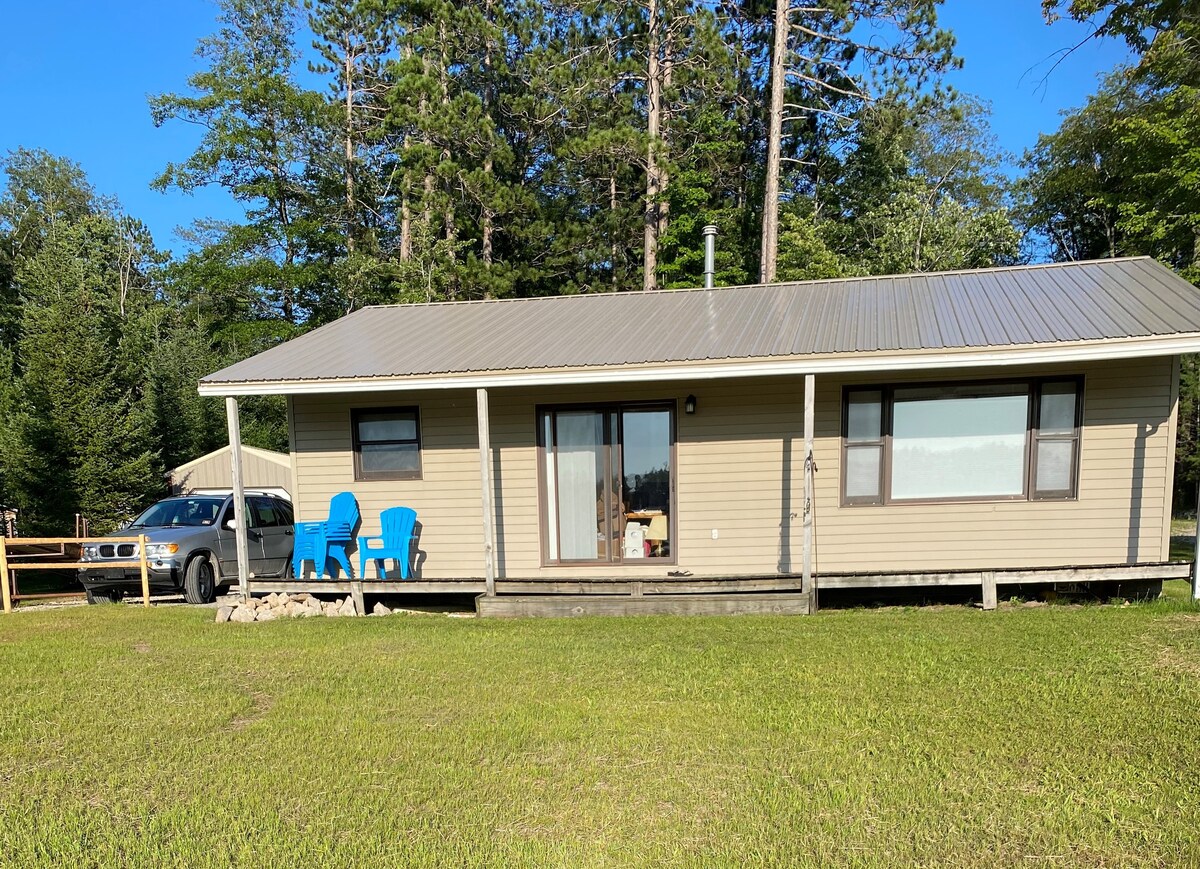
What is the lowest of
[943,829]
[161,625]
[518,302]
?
[161,625]

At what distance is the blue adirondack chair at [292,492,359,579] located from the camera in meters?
8.05

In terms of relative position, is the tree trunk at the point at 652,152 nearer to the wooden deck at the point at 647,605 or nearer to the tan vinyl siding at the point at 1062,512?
the tan vinyl siding at the point at 1062,512

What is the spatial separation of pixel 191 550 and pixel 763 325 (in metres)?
7.91

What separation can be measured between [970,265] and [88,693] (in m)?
20.4

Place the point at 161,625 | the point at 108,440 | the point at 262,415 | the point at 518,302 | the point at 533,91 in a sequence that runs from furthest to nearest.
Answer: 1. the point at 262,415
2. the point at 533,91
3. the point at 108,440
4. the point at 518,302
5. the point at 161,625

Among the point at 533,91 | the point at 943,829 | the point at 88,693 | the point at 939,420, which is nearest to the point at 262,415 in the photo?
the point at 533,91

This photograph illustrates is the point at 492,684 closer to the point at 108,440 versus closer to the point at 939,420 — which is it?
the point at 939,420

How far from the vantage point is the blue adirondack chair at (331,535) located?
8055mm

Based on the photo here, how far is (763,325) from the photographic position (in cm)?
771

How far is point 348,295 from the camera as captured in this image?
21.3m

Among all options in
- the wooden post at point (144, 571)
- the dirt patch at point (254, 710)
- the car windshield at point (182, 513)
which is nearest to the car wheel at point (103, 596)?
the car windshield at point (182, 513)

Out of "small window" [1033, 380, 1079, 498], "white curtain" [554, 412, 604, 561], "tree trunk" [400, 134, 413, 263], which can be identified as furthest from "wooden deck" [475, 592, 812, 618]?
"tree trunk" [400, 134, 413, 263]

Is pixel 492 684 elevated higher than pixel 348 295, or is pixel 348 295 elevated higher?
pixel 348 295

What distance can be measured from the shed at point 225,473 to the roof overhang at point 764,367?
903 centimetres
